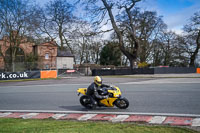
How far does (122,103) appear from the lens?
852 cm

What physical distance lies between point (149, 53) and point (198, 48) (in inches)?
515

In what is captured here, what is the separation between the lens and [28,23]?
39.3 meters

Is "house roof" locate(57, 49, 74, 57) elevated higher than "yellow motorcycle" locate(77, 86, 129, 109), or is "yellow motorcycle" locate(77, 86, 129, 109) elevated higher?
A: "house roof" locate(57, 49, 74, 57)

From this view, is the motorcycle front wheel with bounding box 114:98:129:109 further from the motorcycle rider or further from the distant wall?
the distant wall

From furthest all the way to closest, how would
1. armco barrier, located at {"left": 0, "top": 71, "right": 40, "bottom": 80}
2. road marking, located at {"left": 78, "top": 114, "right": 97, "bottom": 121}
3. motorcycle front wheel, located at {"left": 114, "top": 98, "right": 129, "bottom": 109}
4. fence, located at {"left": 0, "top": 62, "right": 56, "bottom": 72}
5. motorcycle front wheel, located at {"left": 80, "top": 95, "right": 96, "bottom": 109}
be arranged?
fence, located at {"left": 0, "top": 62, "right": 56, "bottom": 72}
armco barrier, located at {"left": 0, "top": 71, "right": 40, "bottom": 80}
motorcycle front wheel, located at {"left": 80, "top": 95, "right": 96, "bottom": 109}
motorcycle front wheel, located at {"left": 114, "top": 98, "right": 129, "bottom": 109}
road marking, located at {"left": 78, "top": 114, "right": 97, "bottom": 121}

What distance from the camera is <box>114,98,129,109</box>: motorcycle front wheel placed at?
27.8 ft

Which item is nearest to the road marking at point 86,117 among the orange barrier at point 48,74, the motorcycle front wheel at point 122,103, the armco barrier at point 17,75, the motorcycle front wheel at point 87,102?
the motorcycle front wheel at point 87,102

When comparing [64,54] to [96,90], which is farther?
[64,54]

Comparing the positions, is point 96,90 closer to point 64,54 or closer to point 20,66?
point 20,66

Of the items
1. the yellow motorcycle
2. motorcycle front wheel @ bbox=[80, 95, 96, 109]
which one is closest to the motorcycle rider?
the yellow motorcycle

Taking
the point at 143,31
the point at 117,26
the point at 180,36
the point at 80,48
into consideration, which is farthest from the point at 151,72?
the point at 80,48

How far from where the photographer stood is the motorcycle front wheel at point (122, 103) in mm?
8469

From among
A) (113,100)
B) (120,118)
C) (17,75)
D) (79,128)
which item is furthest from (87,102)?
(17,75)

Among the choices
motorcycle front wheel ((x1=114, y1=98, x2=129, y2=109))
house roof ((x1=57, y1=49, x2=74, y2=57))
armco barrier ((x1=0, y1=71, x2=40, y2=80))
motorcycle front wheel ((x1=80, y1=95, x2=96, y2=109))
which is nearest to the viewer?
motorcycle front wheel ((x1=114, y1=98, x2=129, y2=109))
